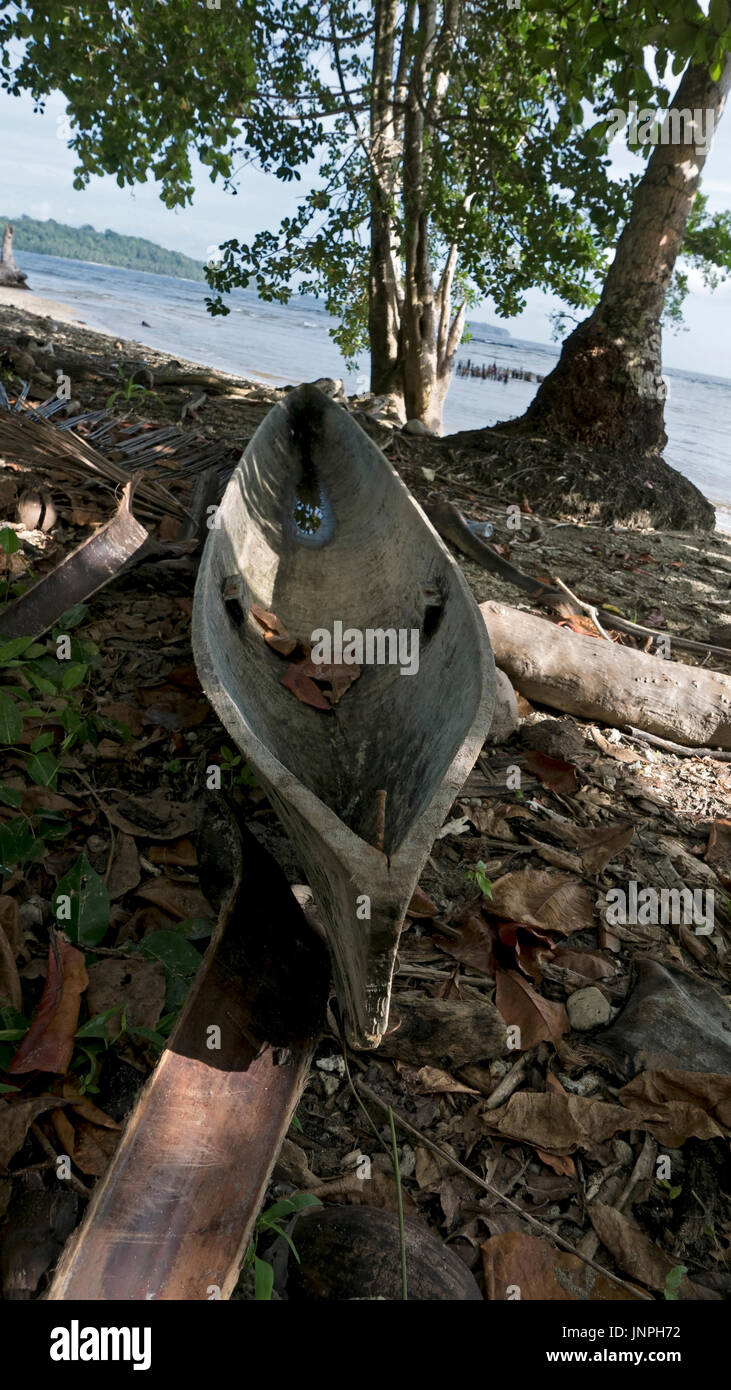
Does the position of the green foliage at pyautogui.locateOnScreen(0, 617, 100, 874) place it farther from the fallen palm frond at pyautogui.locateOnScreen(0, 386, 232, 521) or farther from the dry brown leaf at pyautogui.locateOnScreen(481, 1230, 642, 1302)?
the fallen palm frond at pyautogui.locateOnScreen(0, 386, 232, 521)

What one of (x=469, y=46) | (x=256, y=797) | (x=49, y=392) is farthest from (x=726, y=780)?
(x=469, y=46)

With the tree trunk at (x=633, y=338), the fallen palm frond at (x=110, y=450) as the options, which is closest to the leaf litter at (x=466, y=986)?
the fallen palm frond at (x=110, y=450)

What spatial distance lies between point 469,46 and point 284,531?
6941 millimetres

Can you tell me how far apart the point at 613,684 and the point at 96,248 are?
97084 mm

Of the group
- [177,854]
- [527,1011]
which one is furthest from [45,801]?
[527,1011]

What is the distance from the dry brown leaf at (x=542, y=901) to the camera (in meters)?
2.35

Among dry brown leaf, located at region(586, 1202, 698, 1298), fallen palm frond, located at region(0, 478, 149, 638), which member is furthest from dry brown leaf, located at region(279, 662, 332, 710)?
dry brown leaf, located at region(586, 1202, 698, 1298)

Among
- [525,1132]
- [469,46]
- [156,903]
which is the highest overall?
[469,46]

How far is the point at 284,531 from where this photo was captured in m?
4.09

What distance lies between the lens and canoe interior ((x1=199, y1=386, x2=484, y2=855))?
7.24 ft

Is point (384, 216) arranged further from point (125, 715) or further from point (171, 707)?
point (125, 715)

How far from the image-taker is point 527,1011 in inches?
80.3

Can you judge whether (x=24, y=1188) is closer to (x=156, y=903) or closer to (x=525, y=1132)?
(x=156, y=903)
